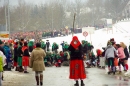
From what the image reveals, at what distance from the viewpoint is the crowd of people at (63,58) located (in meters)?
13.7

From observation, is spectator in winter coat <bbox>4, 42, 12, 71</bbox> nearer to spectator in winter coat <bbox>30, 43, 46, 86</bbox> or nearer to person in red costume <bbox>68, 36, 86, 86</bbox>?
spectator in winter coat <bbox>30, 43, 46, 86</bbox>

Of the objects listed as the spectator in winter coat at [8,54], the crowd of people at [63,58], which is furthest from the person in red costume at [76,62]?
the spectator in winter coat at [8,54]

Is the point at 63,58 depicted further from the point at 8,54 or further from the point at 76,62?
the point at 76,62

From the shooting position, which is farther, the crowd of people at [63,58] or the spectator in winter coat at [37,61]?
the spectator in winter coat at [37,61]

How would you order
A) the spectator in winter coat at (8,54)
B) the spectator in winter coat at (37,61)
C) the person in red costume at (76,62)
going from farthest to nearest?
the spectator in winter coat at (8,54) → the spectator in winter coat at (37,61) → the person in red costume at (76,62)

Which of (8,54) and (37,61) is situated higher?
(8,54)

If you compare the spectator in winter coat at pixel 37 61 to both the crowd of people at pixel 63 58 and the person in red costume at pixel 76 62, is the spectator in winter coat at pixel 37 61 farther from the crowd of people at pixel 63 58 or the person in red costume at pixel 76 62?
the person in red costume at pixel 76 62

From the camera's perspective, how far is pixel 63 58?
1067 inches

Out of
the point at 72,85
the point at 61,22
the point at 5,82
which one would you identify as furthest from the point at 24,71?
the point at 61,22

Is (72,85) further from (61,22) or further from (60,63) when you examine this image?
(61,22)

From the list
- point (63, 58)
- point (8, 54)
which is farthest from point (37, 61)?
point (63, 58)

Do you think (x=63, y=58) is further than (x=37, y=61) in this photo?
Yes

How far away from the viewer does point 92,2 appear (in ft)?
510

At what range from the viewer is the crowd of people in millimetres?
13703
